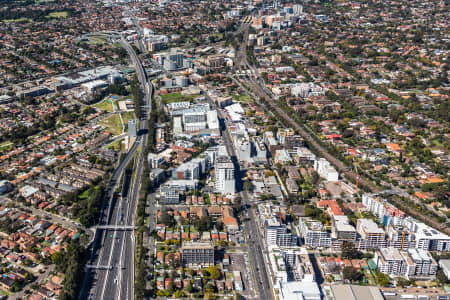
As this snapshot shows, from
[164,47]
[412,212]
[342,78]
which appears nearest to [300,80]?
[342,78]

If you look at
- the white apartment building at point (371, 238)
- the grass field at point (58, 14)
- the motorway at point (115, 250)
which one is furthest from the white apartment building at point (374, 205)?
the grass field at point (58, 14)

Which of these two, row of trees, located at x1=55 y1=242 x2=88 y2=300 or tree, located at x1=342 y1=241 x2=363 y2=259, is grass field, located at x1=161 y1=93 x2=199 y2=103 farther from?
tree, located at x1=342 y1=241 x2=363 y2=259

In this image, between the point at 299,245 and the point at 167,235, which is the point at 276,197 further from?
the point at 167,235

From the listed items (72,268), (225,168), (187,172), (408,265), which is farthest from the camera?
(187,172)

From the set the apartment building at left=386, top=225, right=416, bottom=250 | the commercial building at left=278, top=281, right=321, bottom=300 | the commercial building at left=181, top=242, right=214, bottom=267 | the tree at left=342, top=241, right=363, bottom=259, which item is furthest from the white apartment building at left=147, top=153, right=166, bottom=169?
the apartment building at left=386, top=225, right=416, bottom=250

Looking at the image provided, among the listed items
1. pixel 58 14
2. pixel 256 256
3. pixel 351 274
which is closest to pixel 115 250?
pixel 256 256

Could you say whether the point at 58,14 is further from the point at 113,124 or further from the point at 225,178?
the point at 225,178
